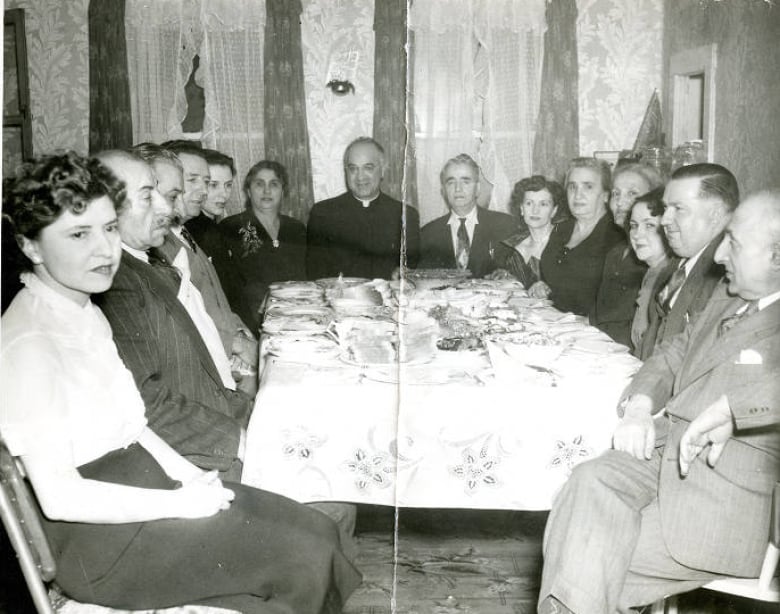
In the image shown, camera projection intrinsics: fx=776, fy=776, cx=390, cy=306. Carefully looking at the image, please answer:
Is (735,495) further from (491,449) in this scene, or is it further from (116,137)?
(116,137)

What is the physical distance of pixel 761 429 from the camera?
56.7 inches

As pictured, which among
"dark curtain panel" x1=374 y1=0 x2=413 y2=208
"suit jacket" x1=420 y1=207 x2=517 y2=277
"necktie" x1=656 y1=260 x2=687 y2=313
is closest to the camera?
"necktie" x1=656 y1=260 x2=687 y2=313

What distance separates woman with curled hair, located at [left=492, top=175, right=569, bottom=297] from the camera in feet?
10.9

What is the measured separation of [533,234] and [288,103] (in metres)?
1.84

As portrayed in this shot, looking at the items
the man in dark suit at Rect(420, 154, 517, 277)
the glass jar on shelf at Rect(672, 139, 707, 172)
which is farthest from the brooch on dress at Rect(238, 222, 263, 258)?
the glass jar on shelf at Rect(672, 139, 707, 172)

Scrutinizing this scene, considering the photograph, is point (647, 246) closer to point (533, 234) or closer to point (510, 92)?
point (533, 234)

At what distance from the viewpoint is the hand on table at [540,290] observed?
3110mm

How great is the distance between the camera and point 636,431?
1.53m

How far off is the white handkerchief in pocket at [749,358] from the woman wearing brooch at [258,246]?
2.18m

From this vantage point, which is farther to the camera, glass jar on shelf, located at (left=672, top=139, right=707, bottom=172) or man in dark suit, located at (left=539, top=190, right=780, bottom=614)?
glass jar on shelf, located at (left=672, top=139, right=707, bottom=172)

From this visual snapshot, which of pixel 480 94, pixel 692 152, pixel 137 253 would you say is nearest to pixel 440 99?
pixel 480 94

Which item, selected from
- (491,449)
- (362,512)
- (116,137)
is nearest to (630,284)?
(362,512)

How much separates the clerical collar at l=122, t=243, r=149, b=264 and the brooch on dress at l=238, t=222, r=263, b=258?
6.30 feet

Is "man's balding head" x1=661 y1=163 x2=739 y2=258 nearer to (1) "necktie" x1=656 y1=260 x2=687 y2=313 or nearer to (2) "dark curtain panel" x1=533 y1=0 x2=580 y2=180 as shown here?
(1) "necktie" x1=656 y1=260 x2=687 y2=313
